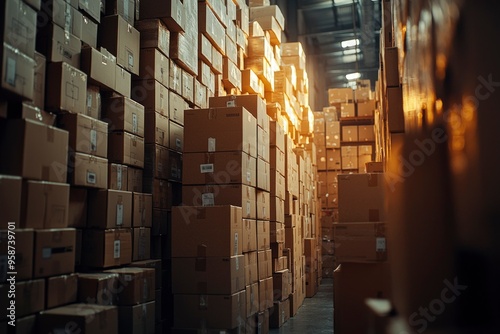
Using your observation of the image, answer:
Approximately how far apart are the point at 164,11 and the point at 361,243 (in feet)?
8.68

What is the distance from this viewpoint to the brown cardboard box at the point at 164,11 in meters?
4.39

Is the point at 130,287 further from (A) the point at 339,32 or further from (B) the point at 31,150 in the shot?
(A) the point at 339,32

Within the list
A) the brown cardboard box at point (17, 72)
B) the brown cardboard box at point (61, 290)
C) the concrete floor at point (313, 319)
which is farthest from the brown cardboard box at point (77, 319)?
the concrete floor at point (313, 319)

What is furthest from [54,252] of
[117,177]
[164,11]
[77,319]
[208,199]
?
[164,11]

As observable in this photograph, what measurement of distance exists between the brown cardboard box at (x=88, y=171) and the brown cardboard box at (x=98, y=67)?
577mm

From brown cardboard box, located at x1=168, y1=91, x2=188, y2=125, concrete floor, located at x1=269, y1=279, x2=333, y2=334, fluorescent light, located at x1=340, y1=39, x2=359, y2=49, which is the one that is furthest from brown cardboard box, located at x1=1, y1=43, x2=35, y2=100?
fluorescent light, located at x1=340, y1=39, x2=359, y2=49

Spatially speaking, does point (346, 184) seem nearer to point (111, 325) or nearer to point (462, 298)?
point (111, 325)

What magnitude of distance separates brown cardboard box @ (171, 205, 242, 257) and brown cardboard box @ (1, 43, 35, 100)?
5.36ft

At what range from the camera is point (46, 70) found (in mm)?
3121

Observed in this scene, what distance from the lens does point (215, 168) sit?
163 inches

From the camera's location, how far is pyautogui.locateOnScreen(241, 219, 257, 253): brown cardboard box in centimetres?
425

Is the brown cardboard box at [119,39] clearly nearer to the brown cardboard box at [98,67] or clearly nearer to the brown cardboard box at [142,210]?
the brown cardboard box at [98,67]

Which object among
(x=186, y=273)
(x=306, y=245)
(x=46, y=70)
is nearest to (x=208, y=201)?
(x=186, y=273)

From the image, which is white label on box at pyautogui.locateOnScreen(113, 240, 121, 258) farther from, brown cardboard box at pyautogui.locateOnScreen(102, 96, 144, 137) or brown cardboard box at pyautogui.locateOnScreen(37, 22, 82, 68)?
brown cardboard box at pyautogui.locateOnScreen(37, 22, 82, 68)
